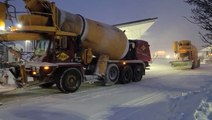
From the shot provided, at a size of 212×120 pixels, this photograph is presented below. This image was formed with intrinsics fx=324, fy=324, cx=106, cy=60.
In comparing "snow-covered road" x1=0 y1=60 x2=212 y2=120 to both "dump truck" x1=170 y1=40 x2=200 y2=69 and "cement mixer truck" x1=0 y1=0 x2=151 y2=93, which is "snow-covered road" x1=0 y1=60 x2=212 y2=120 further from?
"dump truck" x1=170 y1=40 x2=200 y2=69

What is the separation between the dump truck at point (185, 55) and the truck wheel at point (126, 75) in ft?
50.3

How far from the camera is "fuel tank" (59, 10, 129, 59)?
13711 millimetres

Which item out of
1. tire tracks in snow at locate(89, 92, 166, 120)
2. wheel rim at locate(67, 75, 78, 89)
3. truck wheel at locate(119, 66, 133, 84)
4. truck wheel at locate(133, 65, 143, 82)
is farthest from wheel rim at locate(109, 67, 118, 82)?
tire tracks in snow at locate(89, 92, 166, 120)

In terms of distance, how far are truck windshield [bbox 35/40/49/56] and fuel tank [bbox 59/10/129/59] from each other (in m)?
0.96

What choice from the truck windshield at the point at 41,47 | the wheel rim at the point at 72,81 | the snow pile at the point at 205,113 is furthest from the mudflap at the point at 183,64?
the snow pile at the point at 205,113

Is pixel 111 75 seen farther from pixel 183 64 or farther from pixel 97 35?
pixel 183 64

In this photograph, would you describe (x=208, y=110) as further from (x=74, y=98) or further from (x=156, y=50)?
(x=156, y=50)

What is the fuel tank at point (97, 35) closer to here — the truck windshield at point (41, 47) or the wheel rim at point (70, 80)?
the truck windshield at point (41, 47)

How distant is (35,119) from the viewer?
818 cm

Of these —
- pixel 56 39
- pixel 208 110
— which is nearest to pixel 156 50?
pixel 56 39

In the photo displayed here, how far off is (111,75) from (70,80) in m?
3.56

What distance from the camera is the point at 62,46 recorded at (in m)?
13.2

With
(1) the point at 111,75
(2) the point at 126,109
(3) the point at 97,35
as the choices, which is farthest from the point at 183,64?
(2) the point at 126,109

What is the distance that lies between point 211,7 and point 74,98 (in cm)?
568
